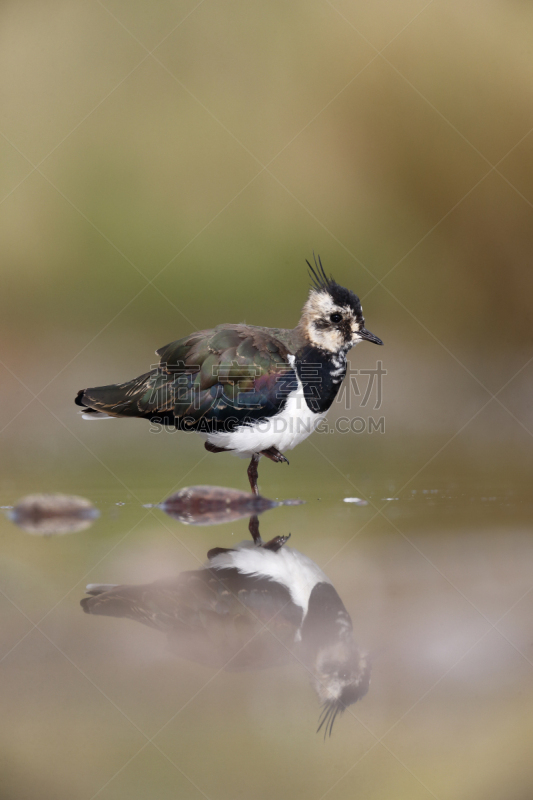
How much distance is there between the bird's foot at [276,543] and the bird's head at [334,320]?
1233 millimetres

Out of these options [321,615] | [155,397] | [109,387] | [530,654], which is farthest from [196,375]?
[530,654]

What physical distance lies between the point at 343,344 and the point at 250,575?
5.72ft

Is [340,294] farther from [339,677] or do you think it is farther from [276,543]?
[339,677]

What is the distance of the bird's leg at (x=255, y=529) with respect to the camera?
12.3 ft

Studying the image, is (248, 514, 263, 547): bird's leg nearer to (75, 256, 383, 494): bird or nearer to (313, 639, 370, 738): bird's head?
(75, 256, 383, 494): bird

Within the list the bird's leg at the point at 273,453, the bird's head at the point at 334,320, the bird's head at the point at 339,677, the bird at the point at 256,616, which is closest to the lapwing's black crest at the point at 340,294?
the bird's head at the point at 334,320

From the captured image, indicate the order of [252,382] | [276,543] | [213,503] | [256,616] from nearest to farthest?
[256,616], [276,543], [252,382], [213,503]

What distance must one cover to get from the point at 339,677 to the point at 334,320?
248 centimetres

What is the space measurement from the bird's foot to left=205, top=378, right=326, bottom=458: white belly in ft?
2.32

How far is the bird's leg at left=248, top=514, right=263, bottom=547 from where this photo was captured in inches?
148

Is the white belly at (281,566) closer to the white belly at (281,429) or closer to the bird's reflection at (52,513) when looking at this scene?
the white belly at (281,429)

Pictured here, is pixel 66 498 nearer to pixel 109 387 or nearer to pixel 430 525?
pixel 109 387

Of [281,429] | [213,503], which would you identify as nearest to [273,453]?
[281,429]

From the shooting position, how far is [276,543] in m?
3.71
